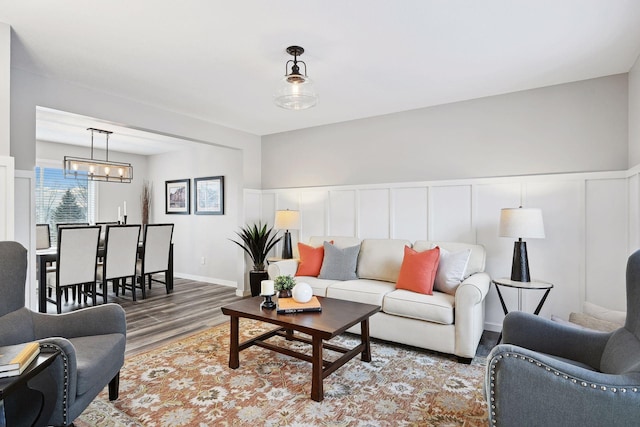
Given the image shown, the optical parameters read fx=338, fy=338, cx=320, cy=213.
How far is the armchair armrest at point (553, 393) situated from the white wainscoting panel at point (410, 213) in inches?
104

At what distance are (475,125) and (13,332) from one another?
4.16 metres

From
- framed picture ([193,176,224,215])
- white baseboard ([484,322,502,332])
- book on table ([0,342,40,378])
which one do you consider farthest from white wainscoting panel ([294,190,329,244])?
book on table ([0,342,40,378])

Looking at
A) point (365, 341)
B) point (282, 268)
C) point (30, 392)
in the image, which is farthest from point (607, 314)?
point (30, 392)

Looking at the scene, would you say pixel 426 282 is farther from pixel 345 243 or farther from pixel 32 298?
pixel 32 298

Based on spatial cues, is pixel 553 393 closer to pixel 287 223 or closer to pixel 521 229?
pixel 521 229

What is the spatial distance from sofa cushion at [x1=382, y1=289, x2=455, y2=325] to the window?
543 centimetres

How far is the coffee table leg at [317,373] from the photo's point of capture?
217 centimetres

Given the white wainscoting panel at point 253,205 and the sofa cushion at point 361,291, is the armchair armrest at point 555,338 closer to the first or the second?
the sofa cushion at point 361,291

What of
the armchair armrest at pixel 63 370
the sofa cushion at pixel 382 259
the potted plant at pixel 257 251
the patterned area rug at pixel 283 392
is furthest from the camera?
the potted plant at pixel 257 251

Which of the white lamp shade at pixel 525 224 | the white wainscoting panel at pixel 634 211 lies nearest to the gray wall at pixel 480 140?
the white wainscoting panel at pixel 634 211

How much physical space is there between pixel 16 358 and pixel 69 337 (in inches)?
33.6

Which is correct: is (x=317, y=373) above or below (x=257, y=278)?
below

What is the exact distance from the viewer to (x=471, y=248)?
134 inches

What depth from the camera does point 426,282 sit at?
308 centimetres
